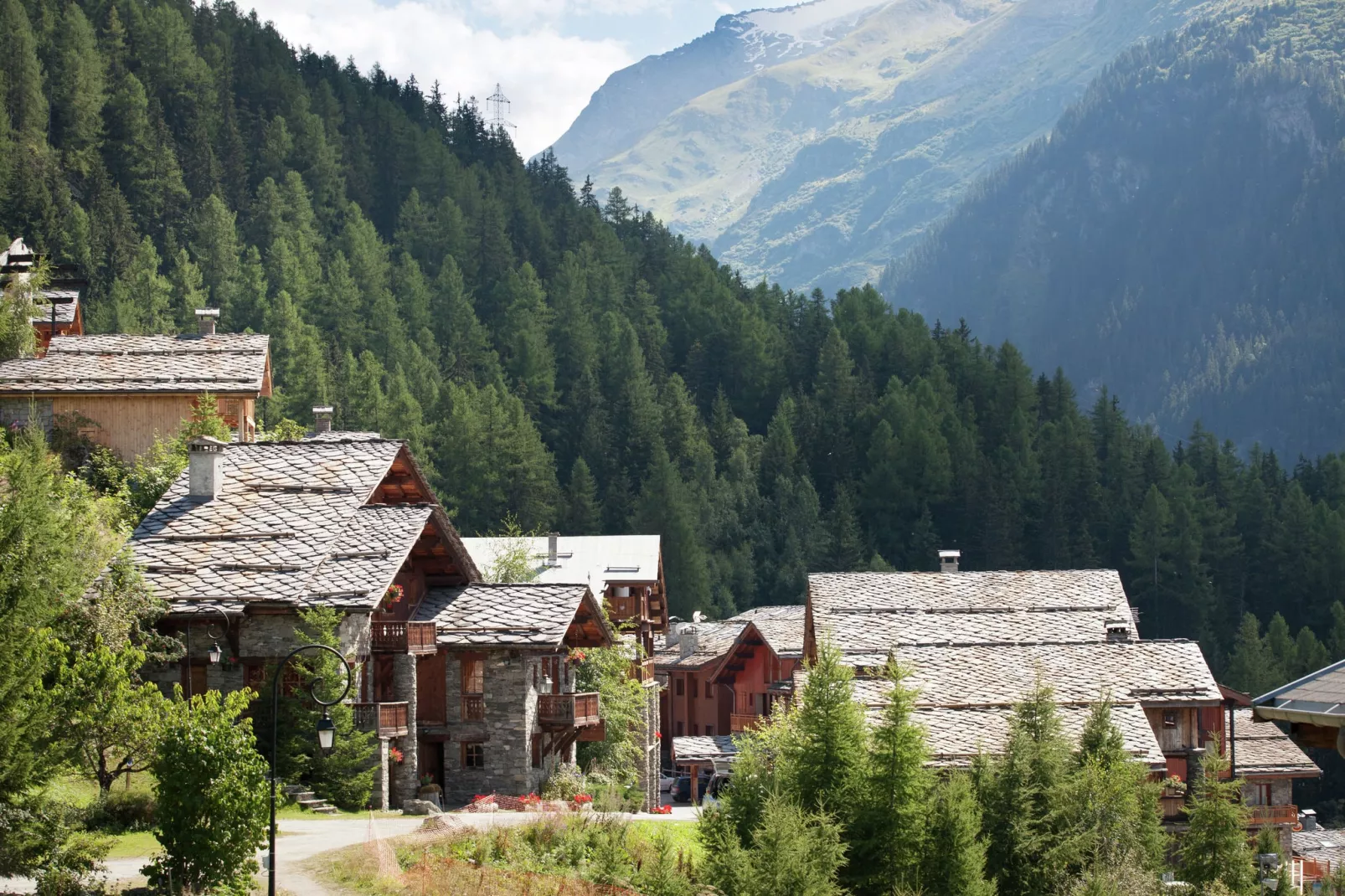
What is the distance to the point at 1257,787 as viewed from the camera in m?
71.8

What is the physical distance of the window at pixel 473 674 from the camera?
43719 mm

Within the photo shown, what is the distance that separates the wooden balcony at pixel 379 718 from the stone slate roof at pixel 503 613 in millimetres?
3535

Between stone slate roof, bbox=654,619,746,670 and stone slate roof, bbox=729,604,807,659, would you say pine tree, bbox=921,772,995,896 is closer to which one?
stone slate roof, bbox=729,604,807,659

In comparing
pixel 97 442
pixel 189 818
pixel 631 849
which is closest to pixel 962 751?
pixel 631 849

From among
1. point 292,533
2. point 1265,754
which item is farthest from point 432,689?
point 1265,754

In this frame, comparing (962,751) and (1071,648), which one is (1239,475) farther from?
(962,751)

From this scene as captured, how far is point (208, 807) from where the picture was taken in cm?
2830

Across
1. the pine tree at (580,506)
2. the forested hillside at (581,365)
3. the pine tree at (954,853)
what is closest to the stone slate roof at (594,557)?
the forested hillside at (581,365)

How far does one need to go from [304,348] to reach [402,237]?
55.0m

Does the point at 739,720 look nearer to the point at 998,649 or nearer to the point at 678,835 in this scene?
the point at 998,649

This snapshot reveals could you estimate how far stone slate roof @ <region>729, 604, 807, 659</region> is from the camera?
274 ft

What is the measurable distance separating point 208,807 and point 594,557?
57567mm

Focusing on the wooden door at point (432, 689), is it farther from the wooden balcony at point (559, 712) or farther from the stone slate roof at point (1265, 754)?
the stone slate roof at point (1265, 754)

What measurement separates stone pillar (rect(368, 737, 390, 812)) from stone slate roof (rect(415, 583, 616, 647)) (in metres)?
4.18
